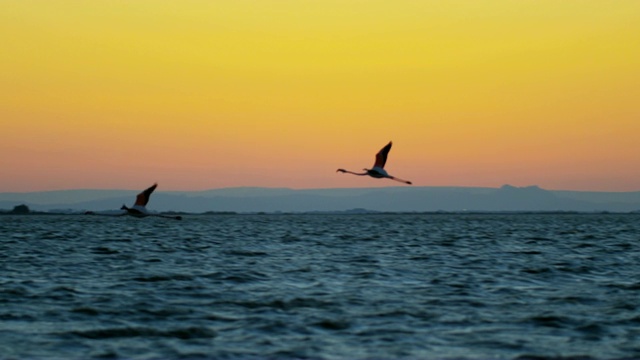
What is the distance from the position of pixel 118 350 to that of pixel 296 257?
951 inches

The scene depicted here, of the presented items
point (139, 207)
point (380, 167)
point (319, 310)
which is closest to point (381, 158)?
point (380, 167)

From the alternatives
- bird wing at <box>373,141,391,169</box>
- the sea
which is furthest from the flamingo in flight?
bird wing at <box>373,141,391,169</box>

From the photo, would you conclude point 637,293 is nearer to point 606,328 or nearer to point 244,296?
point 606,328

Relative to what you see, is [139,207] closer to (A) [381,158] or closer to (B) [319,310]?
(A) [381,158]

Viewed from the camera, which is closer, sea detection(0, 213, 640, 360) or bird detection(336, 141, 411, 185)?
sea detection(0, 213, 640, 360)

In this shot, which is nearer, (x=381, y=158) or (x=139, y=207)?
(x=381, y=158)

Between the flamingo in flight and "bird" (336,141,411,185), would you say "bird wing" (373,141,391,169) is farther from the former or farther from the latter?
the flamingo in flight

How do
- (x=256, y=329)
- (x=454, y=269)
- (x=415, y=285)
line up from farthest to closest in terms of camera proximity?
(x=454, y=269)
(x=415, y=285)
(x=256, y=329)

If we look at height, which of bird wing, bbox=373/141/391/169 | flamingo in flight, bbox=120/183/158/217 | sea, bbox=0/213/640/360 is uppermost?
bird wing, bbox=373/141/391/169

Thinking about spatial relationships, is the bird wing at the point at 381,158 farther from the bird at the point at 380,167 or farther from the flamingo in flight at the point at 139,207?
the flamingo in flight at the point at 139,207

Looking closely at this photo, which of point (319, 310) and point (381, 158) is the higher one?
point (381, 158)

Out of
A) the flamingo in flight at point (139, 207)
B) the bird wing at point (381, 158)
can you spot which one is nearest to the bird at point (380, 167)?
the bird wing at point (381, 158)

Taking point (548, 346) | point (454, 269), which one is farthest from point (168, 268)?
point (548, 346)

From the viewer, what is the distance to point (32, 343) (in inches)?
672
